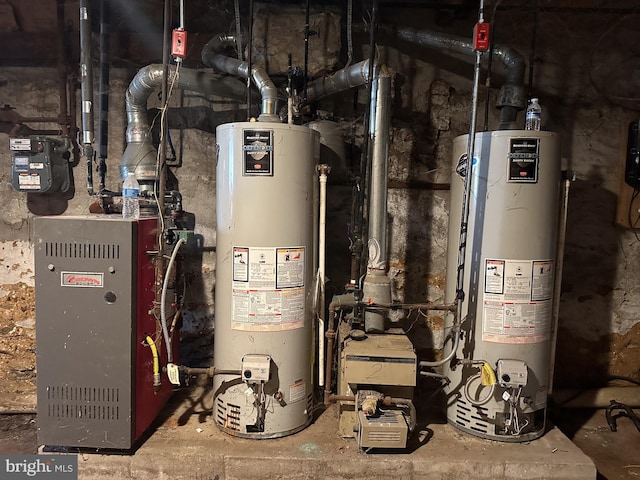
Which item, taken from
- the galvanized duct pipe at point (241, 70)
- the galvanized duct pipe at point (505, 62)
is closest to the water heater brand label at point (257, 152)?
the galvanized duct pipe at point (241, 70)

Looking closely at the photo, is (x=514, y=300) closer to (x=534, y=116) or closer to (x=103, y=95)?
(x=534, y=116)

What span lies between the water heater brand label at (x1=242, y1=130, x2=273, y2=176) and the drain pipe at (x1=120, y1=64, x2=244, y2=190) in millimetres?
658

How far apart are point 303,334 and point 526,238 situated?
109 centimetres

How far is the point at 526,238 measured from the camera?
185 cm

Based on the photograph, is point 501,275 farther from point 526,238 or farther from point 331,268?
point 331,268

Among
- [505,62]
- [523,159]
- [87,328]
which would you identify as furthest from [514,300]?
[87,328]

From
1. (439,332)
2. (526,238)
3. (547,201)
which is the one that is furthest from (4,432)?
(547,201)

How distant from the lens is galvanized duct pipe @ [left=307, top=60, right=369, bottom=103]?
2050 millimetres

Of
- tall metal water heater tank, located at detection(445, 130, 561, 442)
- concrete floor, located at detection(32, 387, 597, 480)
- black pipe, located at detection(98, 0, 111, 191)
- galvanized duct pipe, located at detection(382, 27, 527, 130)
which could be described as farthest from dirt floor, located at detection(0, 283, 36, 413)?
galvanized duct pipe, located at detection(382, 27, 527, 130)

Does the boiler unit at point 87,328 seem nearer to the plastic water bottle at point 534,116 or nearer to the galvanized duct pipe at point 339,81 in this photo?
the galvanized duct pipe at point 339,81

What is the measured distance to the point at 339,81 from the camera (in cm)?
220

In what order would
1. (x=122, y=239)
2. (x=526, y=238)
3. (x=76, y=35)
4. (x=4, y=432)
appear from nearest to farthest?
(x=122, y=239) → (x=526, y=238) → (x=4, y=432) → (x=76, y=35)

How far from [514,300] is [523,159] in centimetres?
63

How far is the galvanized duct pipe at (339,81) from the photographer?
2.05m
